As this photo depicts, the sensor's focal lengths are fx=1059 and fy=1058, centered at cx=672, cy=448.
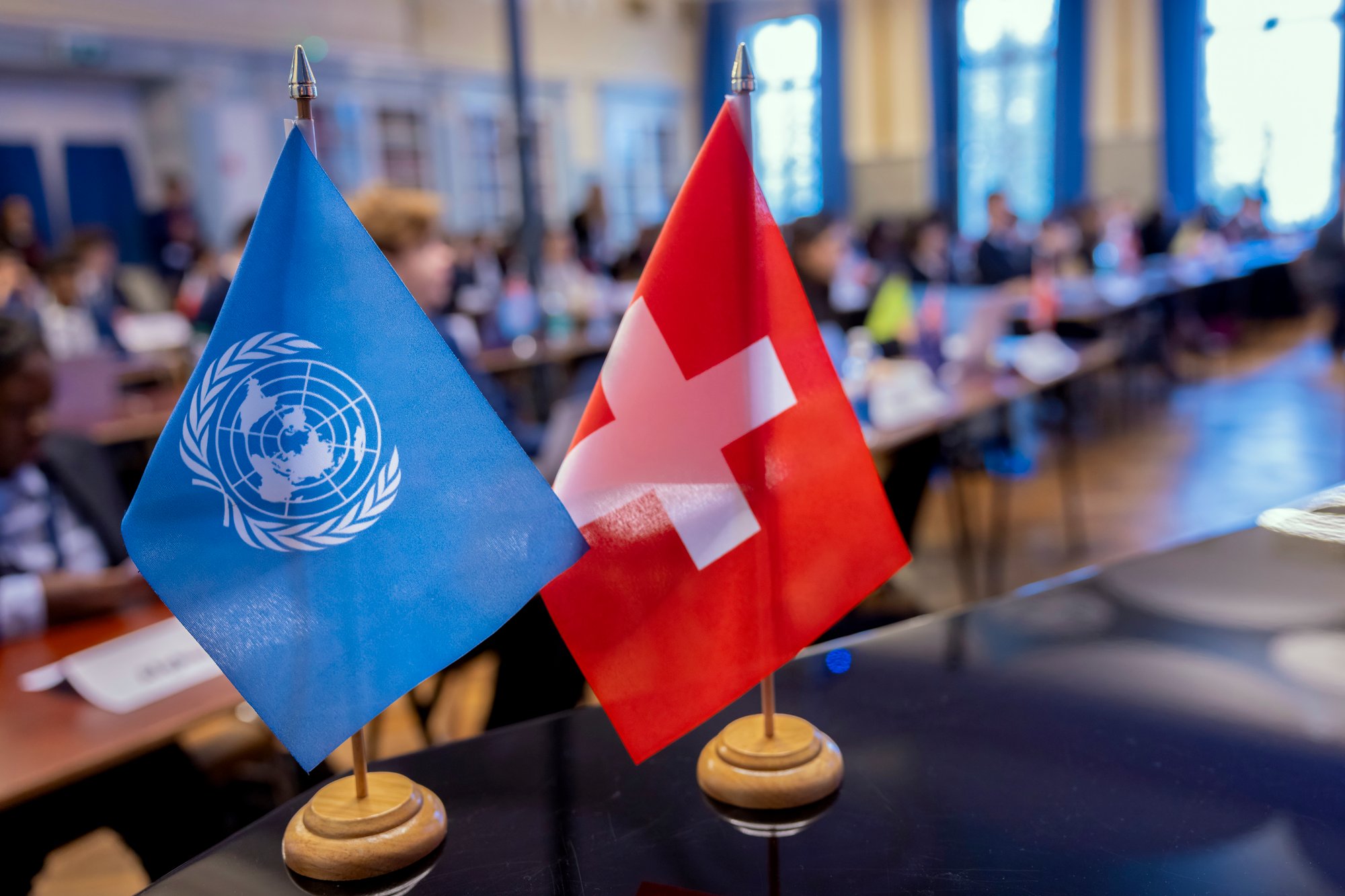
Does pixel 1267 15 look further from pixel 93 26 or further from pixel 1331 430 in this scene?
pixel 93 26

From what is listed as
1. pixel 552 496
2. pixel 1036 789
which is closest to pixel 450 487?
pixel 552 496

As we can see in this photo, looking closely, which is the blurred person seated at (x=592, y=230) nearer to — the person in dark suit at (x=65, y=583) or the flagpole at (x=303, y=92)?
the person in dark suit at (x=65, y=583)

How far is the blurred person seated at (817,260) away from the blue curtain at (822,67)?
323 inches

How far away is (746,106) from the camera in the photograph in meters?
0.82

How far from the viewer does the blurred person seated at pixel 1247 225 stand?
955cm

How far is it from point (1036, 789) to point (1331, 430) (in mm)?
5960

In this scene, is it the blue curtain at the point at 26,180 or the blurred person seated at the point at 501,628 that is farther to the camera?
the blue curtain at the point at 26,180

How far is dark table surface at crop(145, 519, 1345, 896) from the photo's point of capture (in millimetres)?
711

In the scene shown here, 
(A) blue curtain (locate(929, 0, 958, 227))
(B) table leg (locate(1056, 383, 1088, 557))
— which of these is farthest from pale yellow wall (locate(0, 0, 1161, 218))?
(B) table leg (locate(1056, 383, 1088, 557))

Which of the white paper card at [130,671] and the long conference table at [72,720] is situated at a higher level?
the white paper card at [130,671]

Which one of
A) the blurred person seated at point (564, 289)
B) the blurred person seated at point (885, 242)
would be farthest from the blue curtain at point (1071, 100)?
the blurred person seated at point (564, 289)

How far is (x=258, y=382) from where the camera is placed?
30.2 inches

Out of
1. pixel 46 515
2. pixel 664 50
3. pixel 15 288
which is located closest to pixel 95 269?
pixel 15 288

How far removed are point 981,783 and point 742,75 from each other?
22.7 inches
